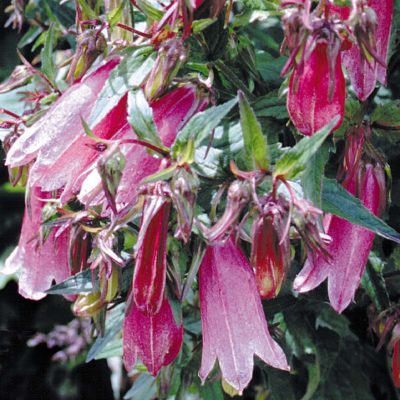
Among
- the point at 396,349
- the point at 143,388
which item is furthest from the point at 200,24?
the point at 143,388

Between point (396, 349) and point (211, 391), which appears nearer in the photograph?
point (396, 349)

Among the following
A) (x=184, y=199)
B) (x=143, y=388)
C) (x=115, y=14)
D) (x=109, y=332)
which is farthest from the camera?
(x=143, y=388)

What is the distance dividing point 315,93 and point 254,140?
4cm

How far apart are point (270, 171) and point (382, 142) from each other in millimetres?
259

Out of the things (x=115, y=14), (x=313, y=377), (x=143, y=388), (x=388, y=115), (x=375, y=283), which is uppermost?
(x=115, y=14)

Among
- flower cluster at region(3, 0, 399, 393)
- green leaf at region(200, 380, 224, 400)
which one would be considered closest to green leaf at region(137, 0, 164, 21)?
flower cluster at region(3, 0, 399, 393)

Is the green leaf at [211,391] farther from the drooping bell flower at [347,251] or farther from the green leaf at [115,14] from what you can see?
the green leaf at [115,14]

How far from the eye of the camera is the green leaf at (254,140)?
411mm

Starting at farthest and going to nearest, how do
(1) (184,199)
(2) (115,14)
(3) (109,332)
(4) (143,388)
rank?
(4) (143,388) < (3) (109,332) < (2) (115,14) < (1) (184,199)

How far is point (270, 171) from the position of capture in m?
0.42

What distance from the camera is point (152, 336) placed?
1.52 ft

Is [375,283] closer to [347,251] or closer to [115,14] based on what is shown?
[347,251]

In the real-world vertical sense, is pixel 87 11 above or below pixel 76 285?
above

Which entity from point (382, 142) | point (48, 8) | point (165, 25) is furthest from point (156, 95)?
point (48, 8)
